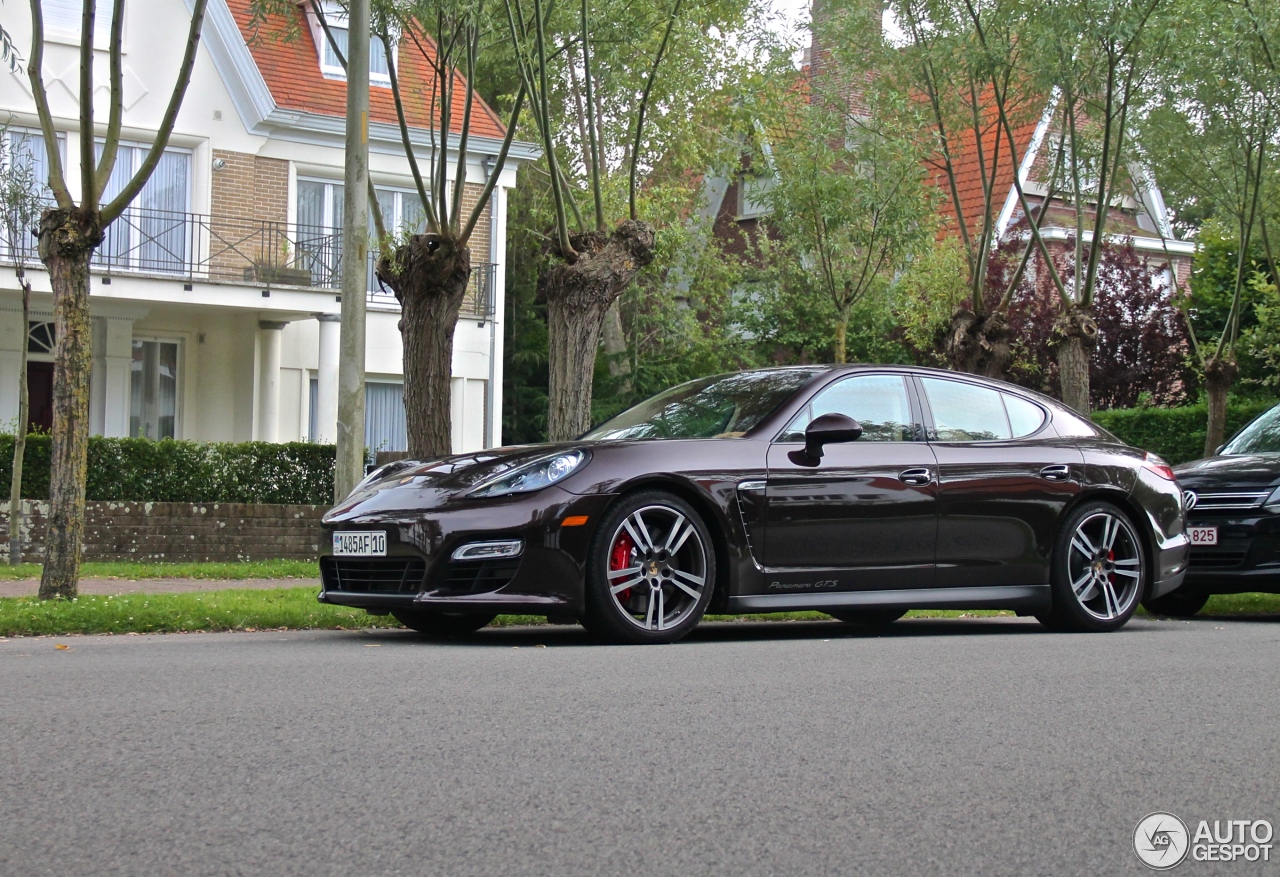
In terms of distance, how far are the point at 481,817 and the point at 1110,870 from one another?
149 centimetres

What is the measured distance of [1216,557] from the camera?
36.6 ft

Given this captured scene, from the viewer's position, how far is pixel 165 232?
24266 mm

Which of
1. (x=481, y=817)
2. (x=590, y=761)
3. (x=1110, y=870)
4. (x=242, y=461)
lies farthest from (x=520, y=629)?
(x=242, y=461)

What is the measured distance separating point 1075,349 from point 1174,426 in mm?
6886

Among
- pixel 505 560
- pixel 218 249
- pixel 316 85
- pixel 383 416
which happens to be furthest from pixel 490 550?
pixel 316 85

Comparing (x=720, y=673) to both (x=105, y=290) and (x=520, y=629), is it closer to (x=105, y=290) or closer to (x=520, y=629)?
(x=520, y=629)

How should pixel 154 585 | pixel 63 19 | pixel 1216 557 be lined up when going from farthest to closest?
pixel 63 19
pixel 154 585
pixel 1216 557

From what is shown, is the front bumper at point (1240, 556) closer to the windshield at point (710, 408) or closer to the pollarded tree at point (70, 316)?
the windshield at point (710, 408)

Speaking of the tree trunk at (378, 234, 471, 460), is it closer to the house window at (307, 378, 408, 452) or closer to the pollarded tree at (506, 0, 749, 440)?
the pollarded tree at (506, 0, 749, 440)

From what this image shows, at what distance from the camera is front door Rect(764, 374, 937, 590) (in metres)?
8.40

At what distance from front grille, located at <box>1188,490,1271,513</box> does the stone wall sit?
32.0 ft

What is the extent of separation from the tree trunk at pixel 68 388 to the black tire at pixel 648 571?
13.5ft

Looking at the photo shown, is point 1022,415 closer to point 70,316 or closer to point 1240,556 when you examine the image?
point 1240,556

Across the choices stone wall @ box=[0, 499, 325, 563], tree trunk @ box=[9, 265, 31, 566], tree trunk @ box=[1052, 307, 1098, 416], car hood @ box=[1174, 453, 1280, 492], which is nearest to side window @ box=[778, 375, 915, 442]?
car hood @ box=[1174, 453, 1280, 492]
